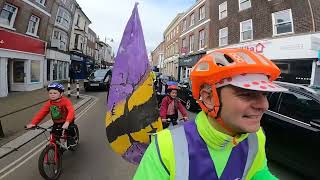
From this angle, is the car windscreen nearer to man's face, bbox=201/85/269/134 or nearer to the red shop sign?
the red shop sign

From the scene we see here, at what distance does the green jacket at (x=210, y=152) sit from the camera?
1.48 meters

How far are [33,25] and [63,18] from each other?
10.4m

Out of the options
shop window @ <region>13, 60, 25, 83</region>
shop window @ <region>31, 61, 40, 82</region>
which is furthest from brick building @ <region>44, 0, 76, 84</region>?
shop window @ <region>13, 60, 25, 83</region>

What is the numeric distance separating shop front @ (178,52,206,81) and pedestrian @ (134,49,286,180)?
106ft

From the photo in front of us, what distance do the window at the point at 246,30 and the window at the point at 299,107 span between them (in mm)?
18885

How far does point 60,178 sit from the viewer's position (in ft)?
19.3

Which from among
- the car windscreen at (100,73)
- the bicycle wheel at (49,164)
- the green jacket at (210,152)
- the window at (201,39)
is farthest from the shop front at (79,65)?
the green jacket at (210,152)

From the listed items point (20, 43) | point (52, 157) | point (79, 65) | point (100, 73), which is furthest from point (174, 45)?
point (52, 157)

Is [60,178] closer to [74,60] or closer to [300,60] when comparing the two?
[300,60]

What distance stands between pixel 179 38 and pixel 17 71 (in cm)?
2570

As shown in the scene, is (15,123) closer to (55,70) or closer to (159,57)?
(55,70)

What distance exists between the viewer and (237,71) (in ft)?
4.86

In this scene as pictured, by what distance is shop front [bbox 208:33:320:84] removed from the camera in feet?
57.5

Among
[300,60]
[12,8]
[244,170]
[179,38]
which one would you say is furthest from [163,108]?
[179,38]
